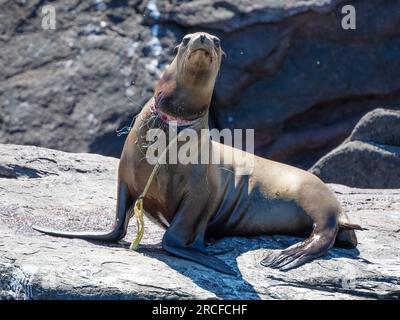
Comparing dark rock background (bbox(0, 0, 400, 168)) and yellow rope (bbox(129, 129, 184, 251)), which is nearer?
yellow rope (bbox(129, 129, 184, 251))

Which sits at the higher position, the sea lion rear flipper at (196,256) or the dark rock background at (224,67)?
the dark rock background at (224,67)

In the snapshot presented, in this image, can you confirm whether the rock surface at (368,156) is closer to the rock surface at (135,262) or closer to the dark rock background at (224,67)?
the rock surface at (135,262)

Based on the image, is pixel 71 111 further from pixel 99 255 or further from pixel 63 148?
pixel 99 255

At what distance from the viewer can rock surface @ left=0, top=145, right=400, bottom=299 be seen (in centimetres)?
639

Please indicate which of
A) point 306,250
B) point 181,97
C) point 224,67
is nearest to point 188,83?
point 181,97

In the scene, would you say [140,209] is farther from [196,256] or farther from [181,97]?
[181,97]

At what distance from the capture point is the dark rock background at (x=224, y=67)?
12.2m

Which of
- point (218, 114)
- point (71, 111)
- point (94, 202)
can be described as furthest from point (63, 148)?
point (94, 202)

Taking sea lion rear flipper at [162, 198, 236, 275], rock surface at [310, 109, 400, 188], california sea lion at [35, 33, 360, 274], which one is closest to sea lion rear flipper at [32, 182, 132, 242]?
california sea lion at [35, 33, 360, 274]

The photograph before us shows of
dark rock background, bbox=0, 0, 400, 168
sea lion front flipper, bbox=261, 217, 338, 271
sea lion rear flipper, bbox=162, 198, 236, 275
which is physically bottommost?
sea lion front flipper, bbox=261, 217, 338, 271

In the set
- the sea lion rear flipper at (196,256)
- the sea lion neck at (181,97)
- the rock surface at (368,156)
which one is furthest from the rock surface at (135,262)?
the rock surface at (368,156)

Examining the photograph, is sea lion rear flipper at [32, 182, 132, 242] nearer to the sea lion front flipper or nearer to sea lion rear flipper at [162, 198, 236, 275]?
sea lion rear flipper at [162, 198, 236, 275]

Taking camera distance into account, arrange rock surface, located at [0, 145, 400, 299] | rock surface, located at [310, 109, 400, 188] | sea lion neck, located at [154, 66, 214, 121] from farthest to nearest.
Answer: rock surface, located at [310, 109, 400, 188], sea lion neck, located at [154, 66, 214, 121], rock surface, located at [0, 145, 400, 299]

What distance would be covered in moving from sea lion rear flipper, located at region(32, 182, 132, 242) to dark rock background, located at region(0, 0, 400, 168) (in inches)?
184
